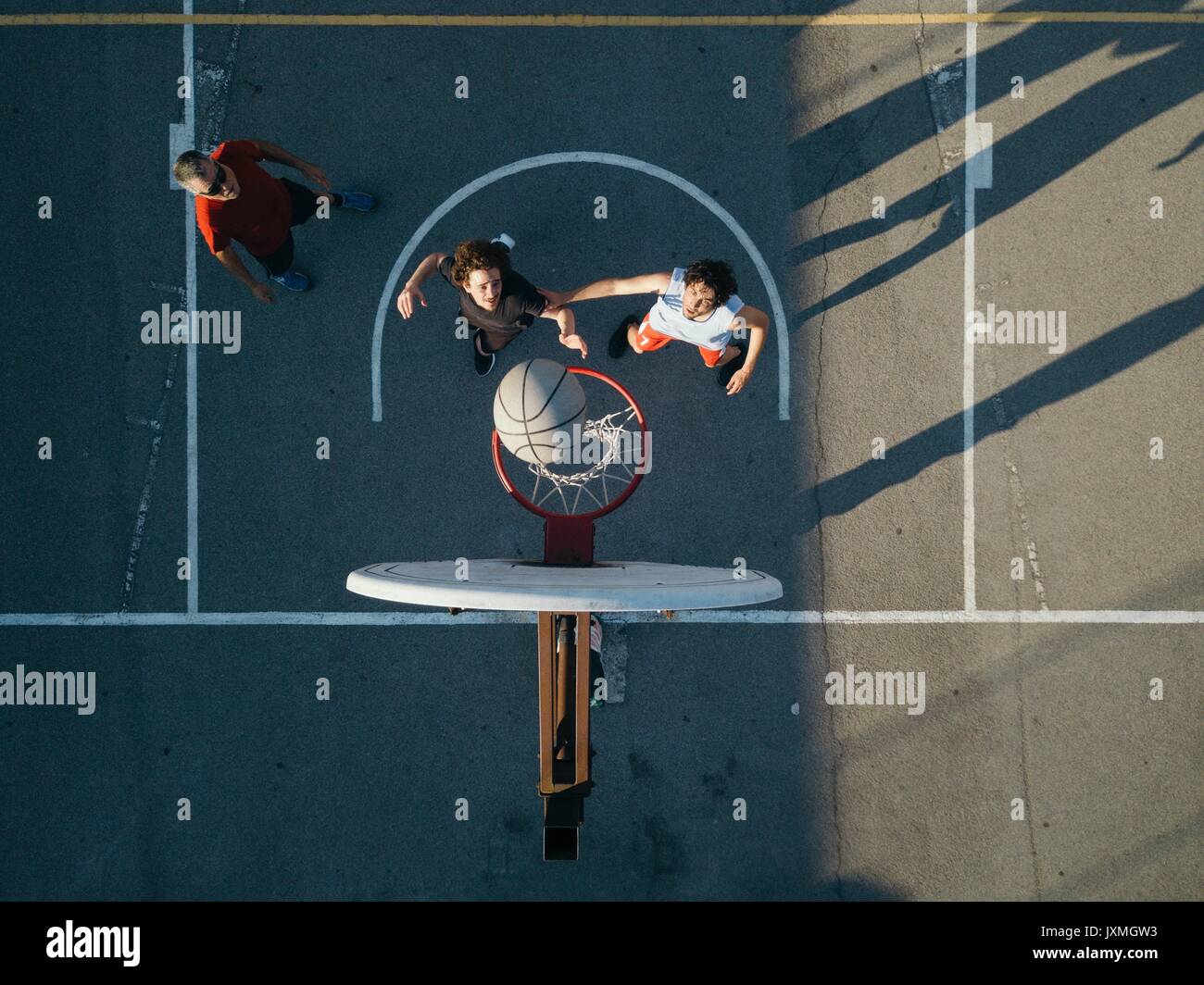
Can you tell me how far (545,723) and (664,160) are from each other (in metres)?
4.86

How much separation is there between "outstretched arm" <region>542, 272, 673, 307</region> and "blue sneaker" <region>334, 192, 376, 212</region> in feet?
5.86

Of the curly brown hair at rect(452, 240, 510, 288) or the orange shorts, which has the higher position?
the curly brown hair at rect(452, 240, 510, 288)

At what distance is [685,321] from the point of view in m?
6.82

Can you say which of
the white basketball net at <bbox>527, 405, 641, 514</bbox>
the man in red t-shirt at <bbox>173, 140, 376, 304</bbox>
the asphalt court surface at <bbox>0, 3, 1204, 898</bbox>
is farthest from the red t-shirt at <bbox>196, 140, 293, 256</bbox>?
the white basketball net at <bbox>527, 405, 641, 514</bbox>

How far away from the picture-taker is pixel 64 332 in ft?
25.3

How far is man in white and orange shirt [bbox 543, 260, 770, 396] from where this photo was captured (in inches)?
246

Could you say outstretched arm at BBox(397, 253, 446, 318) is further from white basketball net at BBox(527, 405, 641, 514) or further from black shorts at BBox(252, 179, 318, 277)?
white basketball net at BBox(527, 405, 641, 514)

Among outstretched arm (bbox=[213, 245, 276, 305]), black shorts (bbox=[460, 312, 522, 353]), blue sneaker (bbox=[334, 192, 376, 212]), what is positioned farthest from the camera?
blue sneaker (bbox=[334, 192, 376, 212])

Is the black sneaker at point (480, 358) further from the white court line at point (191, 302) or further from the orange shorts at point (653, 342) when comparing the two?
the white court line at point (191, 302)

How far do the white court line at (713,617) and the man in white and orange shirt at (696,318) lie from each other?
1.99m

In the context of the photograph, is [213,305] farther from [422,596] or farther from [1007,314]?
[1007,314]

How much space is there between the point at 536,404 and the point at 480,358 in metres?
1.56

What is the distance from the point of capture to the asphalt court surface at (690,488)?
25.2ft

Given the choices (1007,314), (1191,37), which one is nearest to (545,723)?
(1007,314)
